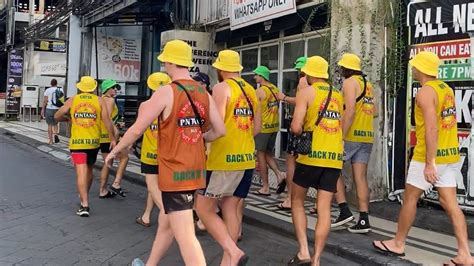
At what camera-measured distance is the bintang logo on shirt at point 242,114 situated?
487 cm

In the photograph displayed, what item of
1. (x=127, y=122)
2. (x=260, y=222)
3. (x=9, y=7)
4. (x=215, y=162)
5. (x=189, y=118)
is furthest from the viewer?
(x=9, y=7)

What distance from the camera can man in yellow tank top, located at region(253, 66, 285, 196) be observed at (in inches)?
302

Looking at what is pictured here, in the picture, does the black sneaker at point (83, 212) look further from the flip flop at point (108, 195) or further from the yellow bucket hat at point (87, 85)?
the yellow bucket hat at point (87, 85)

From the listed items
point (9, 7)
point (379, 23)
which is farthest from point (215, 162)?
point (9, 7)

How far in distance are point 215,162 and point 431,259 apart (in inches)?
90.6

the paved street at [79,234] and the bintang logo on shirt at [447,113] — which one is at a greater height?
the bintang logo on shirt at [447,113]

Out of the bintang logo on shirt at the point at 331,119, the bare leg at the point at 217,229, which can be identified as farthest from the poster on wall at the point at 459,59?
the bare leg at the point at 217,229

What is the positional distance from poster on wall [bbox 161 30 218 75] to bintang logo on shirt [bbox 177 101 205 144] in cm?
837

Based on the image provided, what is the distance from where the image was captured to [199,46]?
12594 millimetres

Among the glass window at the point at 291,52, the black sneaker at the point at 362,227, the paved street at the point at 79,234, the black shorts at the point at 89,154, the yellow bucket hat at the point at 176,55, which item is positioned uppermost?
the glass window at the point at 291,52

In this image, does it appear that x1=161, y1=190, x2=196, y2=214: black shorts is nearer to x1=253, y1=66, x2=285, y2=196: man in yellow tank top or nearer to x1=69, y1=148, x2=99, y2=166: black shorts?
x1=69, y1=148, x2=99, y2=166: black shorts

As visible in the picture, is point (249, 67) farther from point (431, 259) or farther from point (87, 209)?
point (431, 259)

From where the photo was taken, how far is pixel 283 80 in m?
11.7

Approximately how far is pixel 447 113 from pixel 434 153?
17.5 inches
